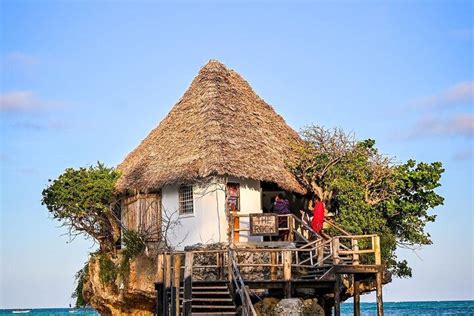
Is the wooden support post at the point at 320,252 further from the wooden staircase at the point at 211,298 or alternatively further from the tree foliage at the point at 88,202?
the tree foliage at the point at 88,202

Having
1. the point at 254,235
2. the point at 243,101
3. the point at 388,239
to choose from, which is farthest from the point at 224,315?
the point at 243,101

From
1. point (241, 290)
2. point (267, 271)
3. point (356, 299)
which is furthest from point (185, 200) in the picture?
point (241, 290)

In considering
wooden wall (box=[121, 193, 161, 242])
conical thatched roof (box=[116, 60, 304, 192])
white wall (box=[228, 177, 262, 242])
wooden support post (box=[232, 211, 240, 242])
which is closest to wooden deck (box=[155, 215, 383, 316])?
wooden support post (box=[232, 211, 240, 242])

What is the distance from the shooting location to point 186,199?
29.4 m

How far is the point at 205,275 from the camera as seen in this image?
27641 millimetres

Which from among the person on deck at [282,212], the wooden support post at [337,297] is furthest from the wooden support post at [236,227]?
the wooden support post at [337,297]

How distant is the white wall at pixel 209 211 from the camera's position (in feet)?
92.9

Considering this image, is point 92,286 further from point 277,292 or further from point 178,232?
point 277,292

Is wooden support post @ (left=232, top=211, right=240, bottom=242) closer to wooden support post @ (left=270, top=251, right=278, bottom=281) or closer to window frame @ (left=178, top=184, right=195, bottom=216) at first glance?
window frame @ (left=178, top=184, right=195, bottom=216)

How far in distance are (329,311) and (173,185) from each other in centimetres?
699

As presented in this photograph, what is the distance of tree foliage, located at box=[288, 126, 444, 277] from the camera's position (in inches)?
1160

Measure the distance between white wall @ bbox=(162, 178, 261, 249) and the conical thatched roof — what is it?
0.66 metres

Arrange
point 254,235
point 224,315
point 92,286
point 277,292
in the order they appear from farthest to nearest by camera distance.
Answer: point 92,286, point 254,235, point 277,292, point 224,315

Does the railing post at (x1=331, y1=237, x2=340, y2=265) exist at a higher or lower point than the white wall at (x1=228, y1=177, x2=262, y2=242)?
lower
